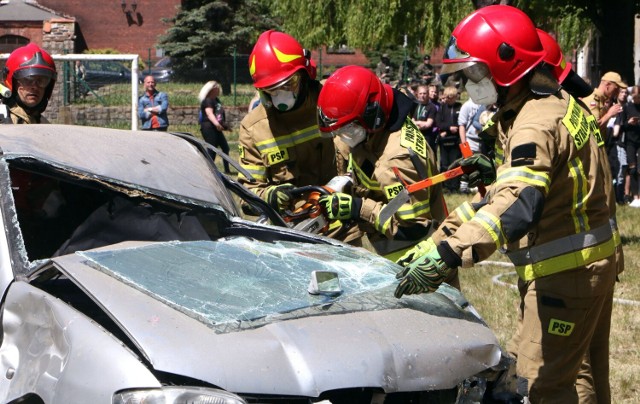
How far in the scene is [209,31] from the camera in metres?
34.1

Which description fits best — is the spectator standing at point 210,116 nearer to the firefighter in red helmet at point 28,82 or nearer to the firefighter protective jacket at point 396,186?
the firefighter in red helmet at point 28,82

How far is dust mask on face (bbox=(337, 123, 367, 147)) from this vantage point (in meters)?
4.95

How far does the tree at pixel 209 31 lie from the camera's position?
33625 millimetres

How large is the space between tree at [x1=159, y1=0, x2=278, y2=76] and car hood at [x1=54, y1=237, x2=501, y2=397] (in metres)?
29.5

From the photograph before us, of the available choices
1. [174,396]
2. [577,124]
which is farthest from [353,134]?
[174,396]

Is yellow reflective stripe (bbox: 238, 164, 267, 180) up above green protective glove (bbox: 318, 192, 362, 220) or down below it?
below

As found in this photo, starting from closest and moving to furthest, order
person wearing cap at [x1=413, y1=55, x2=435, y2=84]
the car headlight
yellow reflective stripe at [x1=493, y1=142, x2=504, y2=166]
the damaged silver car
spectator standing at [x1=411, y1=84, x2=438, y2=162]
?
1. the car headlight
2. the damaged silver car
3. yellow reflective stripe at [x1=493, y1=142, x2=504, y2=166]
4. spectator standing at [x1=411, y1=84, x2=438, y2=162]
5. person wearing cap at [x1=413, y1=55, x2=435, y2=84]

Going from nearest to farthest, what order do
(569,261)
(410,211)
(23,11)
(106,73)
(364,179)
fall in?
(569,261)
(410,211)
(364,179)
(106,73)
(23,11)

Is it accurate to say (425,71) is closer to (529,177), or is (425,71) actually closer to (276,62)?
(276,62)

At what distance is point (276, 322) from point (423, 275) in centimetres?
64

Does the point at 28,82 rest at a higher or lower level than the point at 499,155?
lower

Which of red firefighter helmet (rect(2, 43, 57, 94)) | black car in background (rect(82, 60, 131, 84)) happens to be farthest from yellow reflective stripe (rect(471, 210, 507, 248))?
black car in background (rect(82, 60, 131, 84))

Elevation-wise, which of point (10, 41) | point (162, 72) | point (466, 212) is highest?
point (466, 212)

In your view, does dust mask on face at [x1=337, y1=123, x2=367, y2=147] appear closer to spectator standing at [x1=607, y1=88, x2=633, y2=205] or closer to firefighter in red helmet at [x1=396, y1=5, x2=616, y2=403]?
firefighter in red helmet at [x1=396, y1=5, x2=616, y2=403]
